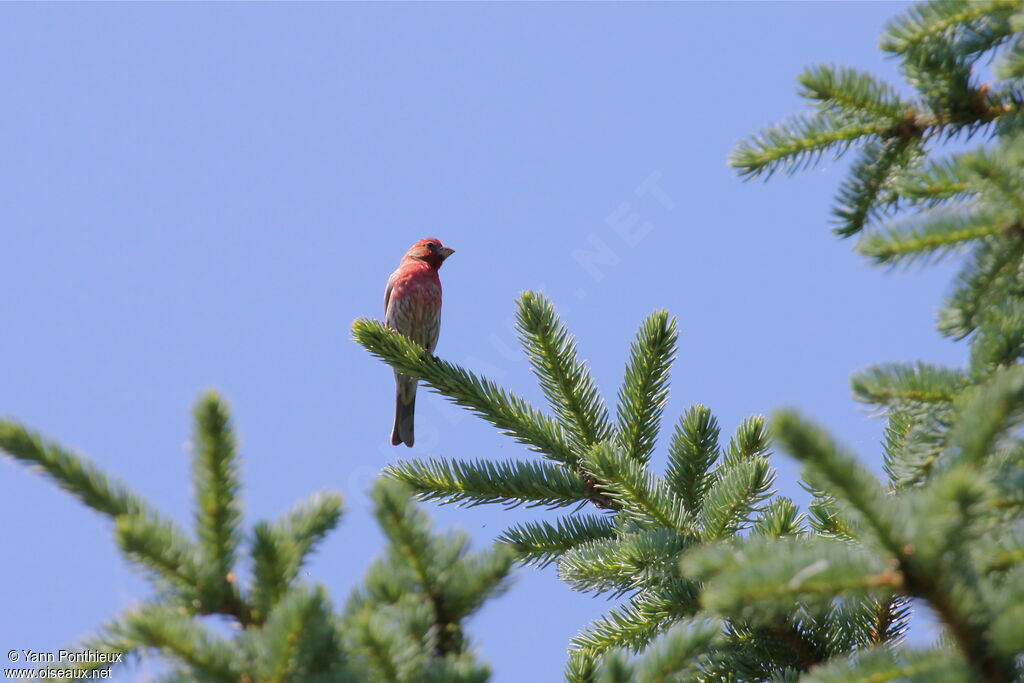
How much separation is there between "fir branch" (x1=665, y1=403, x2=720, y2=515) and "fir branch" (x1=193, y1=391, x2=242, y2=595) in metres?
1.70

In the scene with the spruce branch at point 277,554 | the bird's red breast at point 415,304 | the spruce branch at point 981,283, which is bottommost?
the spruce branch at point 981,283

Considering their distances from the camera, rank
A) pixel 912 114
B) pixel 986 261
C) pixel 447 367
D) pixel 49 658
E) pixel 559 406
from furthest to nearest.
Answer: pixel 447 367 < pixel 559 406 < pixel 912 114 < pixel 986 261 < pixel 49 658

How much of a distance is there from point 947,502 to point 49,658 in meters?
1.80

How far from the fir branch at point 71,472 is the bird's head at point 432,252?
7.72 m

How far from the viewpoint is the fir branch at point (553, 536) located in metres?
3.16

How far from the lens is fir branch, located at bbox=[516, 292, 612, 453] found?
3424mm

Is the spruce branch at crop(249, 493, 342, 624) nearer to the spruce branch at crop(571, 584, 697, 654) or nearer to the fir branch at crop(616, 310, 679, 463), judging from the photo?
the spruce branch at crop(571, 584, 697, 654)

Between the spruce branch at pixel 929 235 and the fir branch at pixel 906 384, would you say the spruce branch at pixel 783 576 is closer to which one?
the fir branch at pixel 906 384

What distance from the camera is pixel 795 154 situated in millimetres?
2641

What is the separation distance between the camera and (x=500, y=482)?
3.31 m

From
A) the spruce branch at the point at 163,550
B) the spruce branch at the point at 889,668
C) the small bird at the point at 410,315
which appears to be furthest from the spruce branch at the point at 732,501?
the small bird at the point at 410,315

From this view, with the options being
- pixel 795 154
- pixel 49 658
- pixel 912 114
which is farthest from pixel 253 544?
pixel 912 114

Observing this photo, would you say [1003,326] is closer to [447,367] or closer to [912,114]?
[912,114]

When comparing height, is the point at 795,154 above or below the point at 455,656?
above
